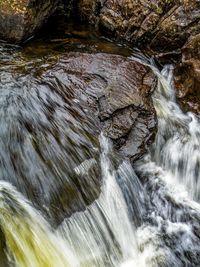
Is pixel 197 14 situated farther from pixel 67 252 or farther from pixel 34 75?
pixel 67 252

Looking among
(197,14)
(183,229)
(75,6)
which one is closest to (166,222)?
(183,229)

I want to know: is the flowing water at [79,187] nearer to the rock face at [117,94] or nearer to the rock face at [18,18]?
the rock face at [117,94]

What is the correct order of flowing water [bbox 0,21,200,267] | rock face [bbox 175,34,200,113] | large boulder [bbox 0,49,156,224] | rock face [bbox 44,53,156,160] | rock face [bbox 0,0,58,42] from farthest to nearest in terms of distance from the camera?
rock face [bbox 175,34,200,113] < rock face [bbox 0,0,58,42] < rock face [bbox 44,53,156,160] < large boulder [bbox 0,49,156,224] < flowing water [bbox 0,21,200,267]

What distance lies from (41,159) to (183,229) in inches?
80.2

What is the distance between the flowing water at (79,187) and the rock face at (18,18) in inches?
18.1

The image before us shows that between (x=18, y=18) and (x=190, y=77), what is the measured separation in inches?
110

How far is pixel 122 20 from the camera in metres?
7.43

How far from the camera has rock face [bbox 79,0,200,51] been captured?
709cm

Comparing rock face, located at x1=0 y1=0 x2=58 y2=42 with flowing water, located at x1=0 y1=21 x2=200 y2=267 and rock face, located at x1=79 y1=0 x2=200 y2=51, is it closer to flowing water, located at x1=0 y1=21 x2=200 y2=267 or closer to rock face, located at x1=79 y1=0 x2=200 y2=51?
flowing water, located at x1=0 y1=21 x2=200 y2=267

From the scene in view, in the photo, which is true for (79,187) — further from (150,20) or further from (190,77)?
(150,20)

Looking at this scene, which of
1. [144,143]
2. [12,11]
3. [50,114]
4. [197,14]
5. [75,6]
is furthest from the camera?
[75,6]

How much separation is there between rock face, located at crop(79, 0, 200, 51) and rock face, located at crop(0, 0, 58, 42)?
52.0 inches

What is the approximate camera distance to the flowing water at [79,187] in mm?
4441

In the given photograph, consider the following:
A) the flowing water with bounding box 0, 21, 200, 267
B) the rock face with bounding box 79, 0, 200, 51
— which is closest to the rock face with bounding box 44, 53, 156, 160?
the flowing water with bounding box 0, 21, 200, 267
